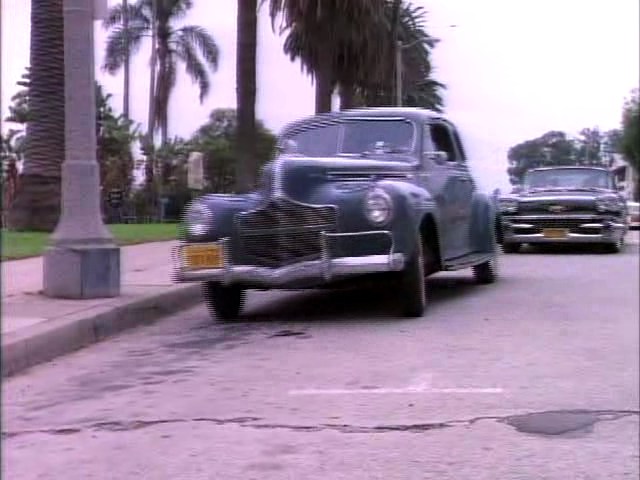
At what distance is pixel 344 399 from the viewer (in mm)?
5430

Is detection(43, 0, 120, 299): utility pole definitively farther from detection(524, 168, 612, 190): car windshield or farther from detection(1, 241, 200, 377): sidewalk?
detection(524, 168, 612, 190): car windshield

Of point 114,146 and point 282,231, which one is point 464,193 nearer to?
point 282,231

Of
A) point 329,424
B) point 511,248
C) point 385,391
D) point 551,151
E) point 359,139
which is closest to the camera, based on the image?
point 329,424

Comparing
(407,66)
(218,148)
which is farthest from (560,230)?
(218,148)

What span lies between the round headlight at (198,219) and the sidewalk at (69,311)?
3.26ft

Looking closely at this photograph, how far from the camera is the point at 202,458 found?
14.3ft

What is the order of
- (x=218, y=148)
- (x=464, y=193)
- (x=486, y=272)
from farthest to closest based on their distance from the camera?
1. (x=218, y=148)
2. (x=486, y=272)
3. (x=464, y=193)

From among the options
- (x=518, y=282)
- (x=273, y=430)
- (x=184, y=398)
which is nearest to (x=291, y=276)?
(x=184, y=398)

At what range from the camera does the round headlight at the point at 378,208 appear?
759cm

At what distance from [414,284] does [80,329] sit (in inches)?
112

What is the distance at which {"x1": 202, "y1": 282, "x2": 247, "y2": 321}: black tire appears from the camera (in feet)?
27.3

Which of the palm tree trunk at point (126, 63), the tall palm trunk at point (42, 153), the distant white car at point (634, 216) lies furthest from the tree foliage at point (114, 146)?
the distant white car at point (634, 216)

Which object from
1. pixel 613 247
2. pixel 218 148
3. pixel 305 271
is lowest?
pixel 613 247

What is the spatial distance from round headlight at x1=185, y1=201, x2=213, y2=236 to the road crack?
116 inches
